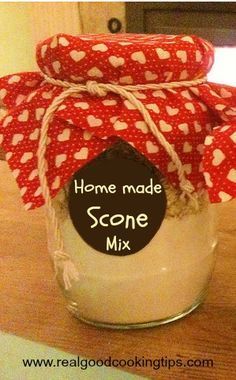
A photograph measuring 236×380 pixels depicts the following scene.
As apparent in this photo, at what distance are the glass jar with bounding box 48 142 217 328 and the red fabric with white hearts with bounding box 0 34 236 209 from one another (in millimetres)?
30

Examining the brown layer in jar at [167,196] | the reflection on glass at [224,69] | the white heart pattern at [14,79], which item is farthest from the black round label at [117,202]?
the reflection on glass at [224,69]

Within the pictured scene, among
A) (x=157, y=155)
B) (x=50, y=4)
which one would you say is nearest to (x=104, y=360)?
(x=157, y=155)

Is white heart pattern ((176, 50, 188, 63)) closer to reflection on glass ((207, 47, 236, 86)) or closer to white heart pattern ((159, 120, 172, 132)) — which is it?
white heart pattern ((159, 120, 172, 132))

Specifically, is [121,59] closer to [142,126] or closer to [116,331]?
[142,126]

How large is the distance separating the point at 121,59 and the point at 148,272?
0.16 m

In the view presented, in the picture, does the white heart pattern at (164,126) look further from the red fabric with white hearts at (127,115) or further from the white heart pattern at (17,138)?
the white heart pattern at (17,138)

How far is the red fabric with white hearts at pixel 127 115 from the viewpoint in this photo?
1.21 feet

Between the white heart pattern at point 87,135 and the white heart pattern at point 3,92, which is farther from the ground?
the white heart pattern at point 3,92

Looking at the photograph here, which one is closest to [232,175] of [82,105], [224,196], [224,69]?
[224,196]

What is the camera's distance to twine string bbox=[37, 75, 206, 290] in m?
0.37

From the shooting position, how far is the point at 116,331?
0.43m

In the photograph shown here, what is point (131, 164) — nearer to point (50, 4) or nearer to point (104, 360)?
point (104, 360)

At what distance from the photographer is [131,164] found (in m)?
0.39

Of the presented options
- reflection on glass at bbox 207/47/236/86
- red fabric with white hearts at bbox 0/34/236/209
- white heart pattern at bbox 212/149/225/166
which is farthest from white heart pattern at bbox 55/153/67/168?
reflection on glass at bbox 207/47/236/86
